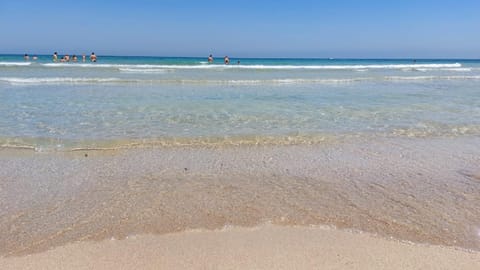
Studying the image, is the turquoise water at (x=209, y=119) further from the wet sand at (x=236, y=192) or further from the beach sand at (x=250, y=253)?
the beach sand at (x=250, y=253)

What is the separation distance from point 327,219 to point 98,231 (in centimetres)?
196

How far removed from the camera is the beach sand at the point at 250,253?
262 cm

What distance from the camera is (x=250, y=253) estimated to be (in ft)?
9.09

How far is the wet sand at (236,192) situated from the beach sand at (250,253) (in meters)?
0.14

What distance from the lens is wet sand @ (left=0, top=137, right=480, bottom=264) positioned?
3.16m

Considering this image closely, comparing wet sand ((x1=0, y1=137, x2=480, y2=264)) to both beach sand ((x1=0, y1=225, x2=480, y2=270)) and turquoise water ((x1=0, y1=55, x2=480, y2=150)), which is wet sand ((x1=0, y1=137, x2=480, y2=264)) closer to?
beach sand ((x1=0, y1=225, x2=480, y2=270))

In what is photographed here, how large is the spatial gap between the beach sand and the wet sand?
0.14 meters

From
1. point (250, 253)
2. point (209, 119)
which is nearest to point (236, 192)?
point (250, 253)

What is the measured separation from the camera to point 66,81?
16.6 m

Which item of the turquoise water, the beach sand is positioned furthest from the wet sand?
the turquoise water

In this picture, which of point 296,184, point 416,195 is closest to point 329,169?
point 296,184

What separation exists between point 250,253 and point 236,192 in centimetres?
123

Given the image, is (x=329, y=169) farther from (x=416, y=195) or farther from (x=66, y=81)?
(x=66, y=81)

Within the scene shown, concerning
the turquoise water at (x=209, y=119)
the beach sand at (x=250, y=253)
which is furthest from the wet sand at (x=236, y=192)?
the turquoise water at (x=209, y=119)
